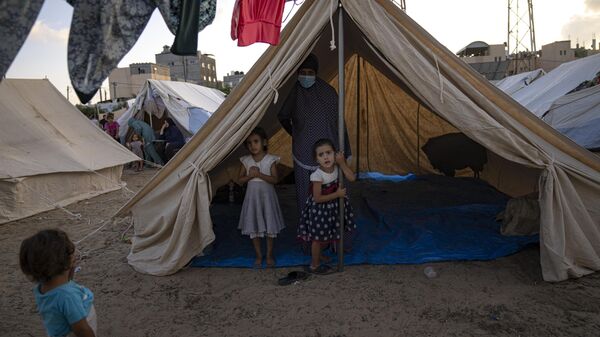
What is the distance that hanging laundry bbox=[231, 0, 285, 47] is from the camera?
345 cm

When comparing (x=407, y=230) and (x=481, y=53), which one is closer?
(x=407, y=230)

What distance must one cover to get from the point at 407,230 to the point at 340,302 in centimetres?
179

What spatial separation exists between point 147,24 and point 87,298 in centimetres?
165

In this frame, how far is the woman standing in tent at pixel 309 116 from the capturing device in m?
3.93

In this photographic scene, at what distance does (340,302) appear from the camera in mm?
3180

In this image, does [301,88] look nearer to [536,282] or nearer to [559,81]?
[536,282]

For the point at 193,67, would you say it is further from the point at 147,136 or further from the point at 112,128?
the point at 147,136

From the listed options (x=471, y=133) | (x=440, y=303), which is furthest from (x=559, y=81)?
(x=440, y=303)

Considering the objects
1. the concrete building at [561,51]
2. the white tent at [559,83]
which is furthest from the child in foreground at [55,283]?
the concrete building at [561,51]

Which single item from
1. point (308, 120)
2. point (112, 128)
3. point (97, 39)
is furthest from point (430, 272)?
point (112, 128)

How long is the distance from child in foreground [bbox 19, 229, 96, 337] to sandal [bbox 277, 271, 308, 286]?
1.80m

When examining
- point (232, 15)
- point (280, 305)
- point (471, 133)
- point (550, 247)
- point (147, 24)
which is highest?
point (232, 15)

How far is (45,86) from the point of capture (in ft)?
27.1

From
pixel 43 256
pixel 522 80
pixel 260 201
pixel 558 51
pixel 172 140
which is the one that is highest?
pixel 558 51
